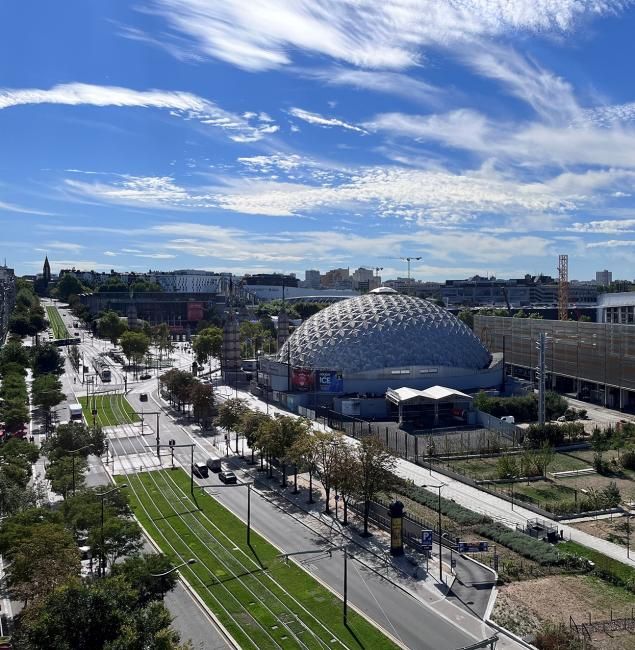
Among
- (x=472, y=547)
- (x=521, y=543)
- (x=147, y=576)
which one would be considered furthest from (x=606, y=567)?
(x=147, y=576)

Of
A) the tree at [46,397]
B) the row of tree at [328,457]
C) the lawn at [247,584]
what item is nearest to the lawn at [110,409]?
the tree at [46,397]

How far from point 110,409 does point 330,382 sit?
3221 centimetres

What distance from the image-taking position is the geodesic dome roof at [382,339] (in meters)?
94.4

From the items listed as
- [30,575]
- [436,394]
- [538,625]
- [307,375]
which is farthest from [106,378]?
[538,625]

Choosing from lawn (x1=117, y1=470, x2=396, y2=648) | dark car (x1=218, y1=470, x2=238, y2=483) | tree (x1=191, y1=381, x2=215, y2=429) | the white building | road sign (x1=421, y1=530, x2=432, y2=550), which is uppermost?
the white building

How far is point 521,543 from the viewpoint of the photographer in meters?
42.9

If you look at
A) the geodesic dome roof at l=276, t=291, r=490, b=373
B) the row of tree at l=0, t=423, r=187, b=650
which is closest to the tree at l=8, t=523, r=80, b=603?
the row of tree at l=0, t=423, r=187, b=650

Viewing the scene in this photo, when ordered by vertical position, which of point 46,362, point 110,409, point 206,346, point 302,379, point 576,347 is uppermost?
point 576,347

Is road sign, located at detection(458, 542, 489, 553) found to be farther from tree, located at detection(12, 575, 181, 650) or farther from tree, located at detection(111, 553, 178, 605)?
tree, located at detection(12, 575, 181, 650)

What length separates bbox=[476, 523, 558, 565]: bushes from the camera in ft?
133

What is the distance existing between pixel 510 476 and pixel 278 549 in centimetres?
2578

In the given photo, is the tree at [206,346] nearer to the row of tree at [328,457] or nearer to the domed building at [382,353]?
the domed building at [382,353]

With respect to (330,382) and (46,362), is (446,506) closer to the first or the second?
(330,382)

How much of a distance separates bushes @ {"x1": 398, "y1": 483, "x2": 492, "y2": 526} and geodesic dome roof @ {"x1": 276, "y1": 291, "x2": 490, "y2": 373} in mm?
38870
